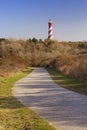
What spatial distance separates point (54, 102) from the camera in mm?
13422

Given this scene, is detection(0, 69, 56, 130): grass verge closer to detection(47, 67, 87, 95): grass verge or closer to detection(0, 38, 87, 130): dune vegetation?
detection(0, 38, 87, 130): dune vegetation

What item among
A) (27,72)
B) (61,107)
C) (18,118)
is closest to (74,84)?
(61,107)

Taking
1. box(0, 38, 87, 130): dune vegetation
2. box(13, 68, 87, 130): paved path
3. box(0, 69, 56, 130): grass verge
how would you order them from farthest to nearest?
box(0, 38, 87, 130): dune vegetation → box(13, 68, 87, 130): paved path → box(0, 69, 56, 130): grass verge

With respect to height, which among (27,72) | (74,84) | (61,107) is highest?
(61,107)

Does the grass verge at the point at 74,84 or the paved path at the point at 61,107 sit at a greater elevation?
the paved path at the point at 61,107

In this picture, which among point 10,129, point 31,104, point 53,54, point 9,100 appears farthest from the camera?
point 53,54

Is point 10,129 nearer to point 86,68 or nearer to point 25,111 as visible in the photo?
point 25,111

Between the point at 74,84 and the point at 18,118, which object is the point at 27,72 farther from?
the point at 18,118

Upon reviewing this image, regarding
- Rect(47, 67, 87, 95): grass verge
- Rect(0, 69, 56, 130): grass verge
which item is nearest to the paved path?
Rect(0, 69, 56, 130): grass verge

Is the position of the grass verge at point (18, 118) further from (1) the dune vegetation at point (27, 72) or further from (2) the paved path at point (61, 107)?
(2) the paved path at point (61, 107)

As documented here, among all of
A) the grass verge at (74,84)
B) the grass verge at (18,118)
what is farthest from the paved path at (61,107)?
the grass verge at (74,84)

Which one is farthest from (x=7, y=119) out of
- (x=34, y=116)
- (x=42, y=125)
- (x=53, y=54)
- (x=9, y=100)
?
(x=53, y=54)

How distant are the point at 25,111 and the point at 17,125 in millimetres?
2122

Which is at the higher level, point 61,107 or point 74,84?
point 61,107
